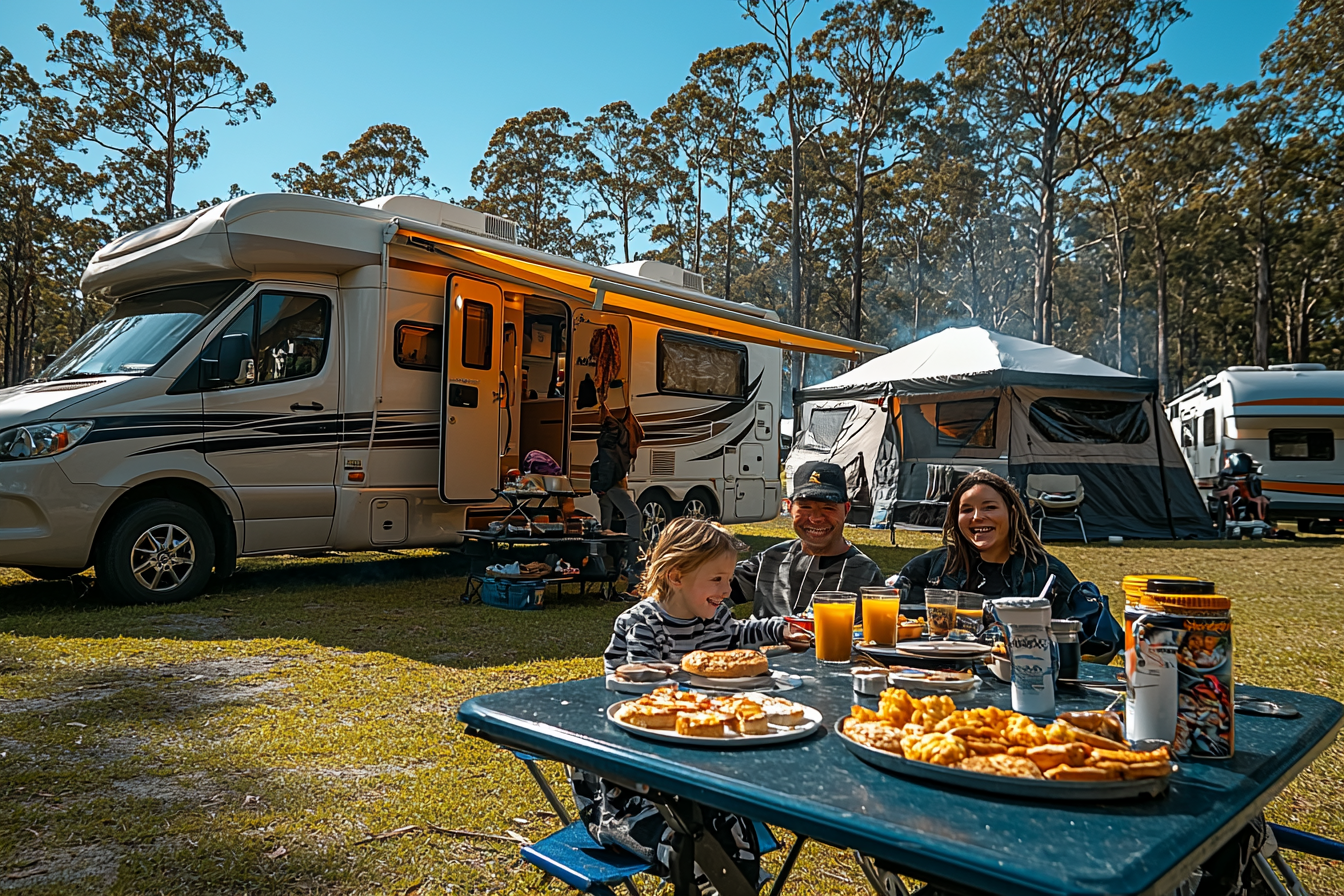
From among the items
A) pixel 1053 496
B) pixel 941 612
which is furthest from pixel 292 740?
pixel 1053 496

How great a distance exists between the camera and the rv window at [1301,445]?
599 inches

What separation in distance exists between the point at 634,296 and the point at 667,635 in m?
5.59

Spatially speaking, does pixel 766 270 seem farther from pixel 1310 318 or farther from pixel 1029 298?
pixel 1310 318

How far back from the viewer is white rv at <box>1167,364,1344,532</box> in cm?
1511

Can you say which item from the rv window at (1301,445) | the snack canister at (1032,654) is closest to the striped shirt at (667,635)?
the snack canister at (1032,654)

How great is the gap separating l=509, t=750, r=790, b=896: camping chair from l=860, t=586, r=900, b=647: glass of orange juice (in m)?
0.53

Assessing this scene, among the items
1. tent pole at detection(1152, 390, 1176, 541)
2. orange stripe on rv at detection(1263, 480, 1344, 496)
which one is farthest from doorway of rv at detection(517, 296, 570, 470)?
orange stripe on rv at detection(1263, 480, 1344, 496)

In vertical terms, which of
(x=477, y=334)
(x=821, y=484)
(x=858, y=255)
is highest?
(x=858, y=255)

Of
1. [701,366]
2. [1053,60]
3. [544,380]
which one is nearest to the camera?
[544,380]

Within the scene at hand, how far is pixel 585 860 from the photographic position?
1863 mm

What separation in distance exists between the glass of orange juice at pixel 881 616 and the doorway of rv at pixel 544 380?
→ 21.3 ft

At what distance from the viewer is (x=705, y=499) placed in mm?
10562

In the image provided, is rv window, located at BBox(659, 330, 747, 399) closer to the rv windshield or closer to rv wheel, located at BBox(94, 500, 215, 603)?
the rv windshield

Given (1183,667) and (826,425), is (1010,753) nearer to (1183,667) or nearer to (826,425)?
Result: (1183,667)
